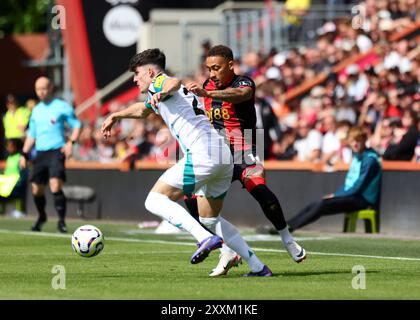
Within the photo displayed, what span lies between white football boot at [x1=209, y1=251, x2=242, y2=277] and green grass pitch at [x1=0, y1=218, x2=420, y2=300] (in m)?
0.08

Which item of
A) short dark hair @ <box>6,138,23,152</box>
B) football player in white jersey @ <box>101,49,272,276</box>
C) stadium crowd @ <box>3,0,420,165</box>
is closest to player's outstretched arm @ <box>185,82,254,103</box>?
football player in white jersey @ <box>101,49,272,276</box>

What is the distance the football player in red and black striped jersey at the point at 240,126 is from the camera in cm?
1192

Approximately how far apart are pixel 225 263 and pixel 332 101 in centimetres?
1096

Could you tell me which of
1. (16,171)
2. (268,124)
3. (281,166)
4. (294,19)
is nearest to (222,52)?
(281,166)

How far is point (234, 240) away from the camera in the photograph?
11266mm

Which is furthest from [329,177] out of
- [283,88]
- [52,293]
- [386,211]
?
[52,293]

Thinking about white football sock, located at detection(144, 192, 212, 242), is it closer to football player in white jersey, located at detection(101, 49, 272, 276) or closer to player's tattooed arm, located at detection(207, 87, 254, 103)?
football player in white jersey, located at detection(101, 49, 272, 276)

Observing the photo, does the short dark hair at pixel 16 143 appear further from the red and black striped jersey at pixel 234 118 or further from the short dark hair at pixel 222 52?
the short dark hair at pixel 222 52

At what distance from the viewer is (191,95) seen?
1129cm

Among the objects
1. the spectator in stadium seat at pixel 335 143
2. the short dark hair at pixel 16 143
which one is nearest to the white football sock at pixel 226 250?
the spectator in stadium seat at pixel 335 143

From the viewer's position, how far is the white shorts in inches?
435

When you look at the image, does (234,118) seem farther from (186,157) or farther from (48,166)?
(48,166)

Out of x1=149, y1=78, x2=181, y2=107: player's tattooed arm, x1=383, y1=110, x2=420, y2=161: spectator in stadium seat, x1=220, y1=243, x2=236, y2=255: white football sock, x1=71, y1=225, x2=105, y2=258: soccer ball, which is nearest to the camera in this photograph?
x1=149, y1=78, x2=181, y2=107: player's tattooed arm
